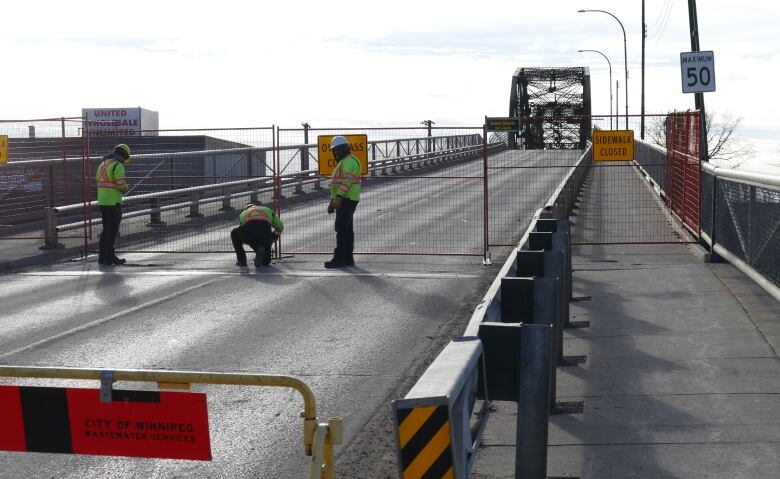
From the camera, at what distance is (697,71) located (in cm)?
2208

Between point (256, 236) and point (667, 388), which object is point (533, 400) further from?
point (256, 236)

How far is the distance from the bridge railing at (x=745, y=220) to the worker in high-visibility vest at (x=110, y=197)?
8.55m

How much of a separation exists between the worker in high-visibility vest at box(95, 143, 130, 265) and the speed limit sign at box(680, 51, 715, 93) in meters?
10.5

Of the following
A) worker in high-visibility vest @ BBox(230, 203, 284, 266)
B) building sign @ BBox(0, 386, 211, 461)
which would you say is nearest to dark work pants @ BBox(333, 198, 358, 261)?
worker in high-visibility vest @ BBox(230, 203, 284, 266)

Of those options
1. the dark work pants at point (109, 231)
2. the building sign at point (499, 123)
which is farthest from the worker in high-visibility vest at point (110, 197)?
the building sign at point (499, 123)

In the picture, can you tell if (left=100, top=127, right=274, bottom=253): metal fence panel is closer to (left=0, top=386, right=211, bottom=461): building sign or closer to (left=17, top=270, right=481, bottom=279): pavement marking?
Result: (left=17, top=270, right=481, bottom=279): pavement marking

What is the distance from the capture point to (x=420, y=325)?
1184 centimetres

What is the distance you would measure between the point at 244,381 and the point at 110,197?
44.4 ft

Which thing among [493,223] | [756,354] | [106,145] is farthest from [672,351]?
[106,145]

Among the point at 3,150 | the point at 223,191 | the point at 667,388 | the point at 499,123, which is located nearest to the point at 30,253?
the point at 3,150

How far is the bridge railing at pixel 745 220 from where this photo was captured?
40.5ft

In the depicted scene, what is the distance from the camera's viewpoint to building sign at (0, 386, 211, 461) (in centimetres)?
485

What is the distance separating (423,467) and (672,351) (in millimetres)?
6127

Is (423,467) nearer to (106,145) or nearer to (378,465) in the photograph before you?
(378,465)
